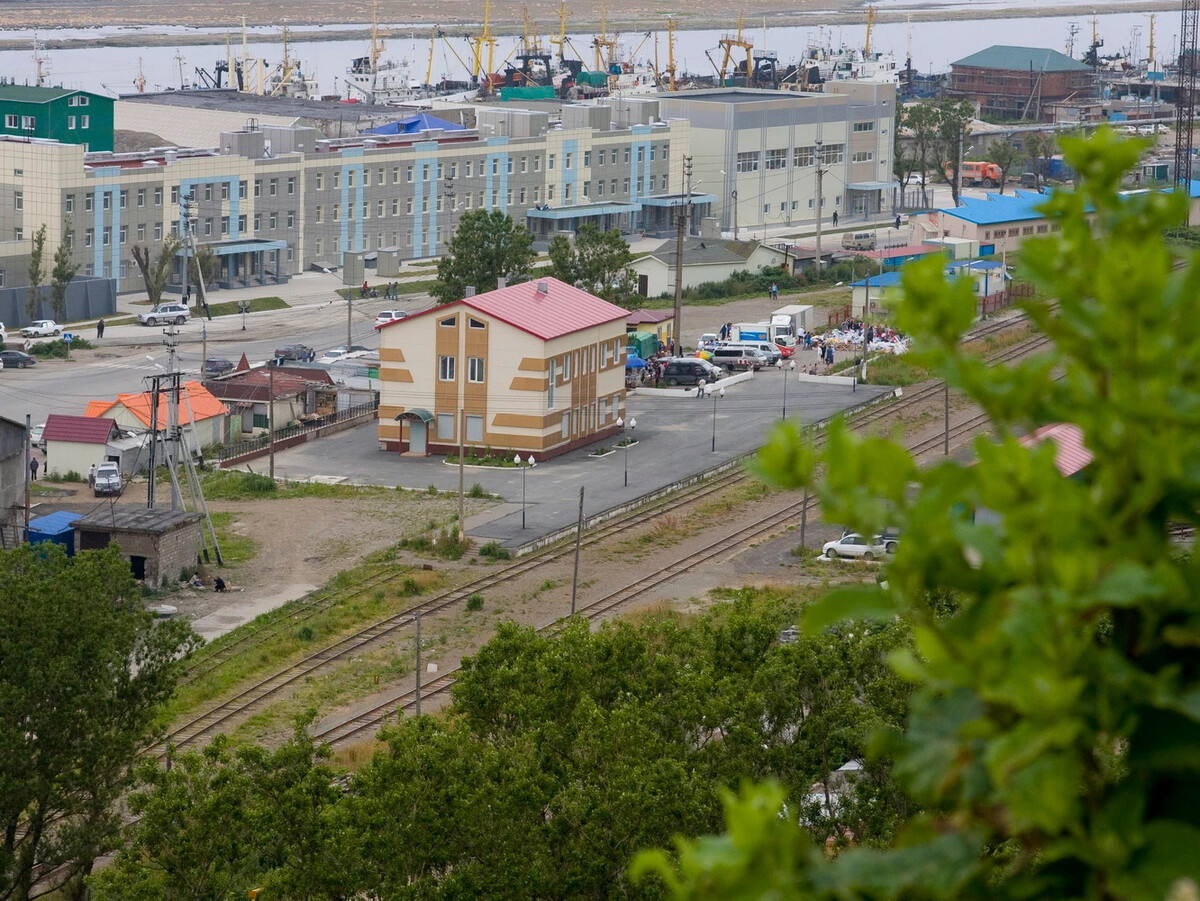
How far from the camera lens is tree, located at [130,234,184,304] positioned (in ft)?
143

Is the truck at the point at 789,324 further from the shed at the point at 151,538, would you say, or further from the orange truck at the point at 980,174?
the orange truck at the point at 980,174

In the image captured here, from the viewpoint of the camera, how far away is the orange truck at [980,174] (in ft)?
245

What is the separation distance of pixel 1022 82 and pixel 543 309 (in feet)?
246

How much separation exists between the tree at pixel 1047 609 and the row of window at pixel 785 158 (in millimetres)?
60464

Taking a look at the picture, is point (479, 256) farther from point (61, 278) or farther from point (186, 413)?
point (186, 413)

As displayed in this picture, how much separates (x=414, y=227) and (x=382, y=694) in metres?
36.4

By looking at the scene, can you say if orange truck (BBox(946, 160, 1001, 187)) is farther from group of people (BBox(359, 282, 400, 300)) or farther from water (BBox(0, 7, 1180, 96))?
water (BBox(0, 7, 1180, 96))

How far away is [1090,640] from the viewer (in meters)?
1.61

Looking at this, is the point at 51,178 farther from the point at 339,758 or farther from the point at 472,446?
the point at 339,758

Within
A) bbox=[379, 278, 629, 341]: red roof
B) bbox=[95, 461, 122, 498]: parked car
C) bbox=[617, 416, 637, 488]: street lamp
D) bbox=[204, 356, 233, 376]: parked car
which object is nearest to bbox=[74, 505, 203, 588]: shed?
bbox=[95, 461, 122, 498]: parked car

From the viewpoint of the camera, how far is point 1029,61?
9888 cm

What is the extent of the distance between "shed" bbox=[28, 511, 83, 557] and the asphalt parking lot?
17.5 feet

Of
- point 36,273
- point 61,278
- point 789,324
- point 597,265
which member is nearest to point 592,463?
point 597,265

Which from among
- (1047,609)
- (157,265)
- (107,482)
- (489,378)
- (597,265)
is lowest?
(107,482)
